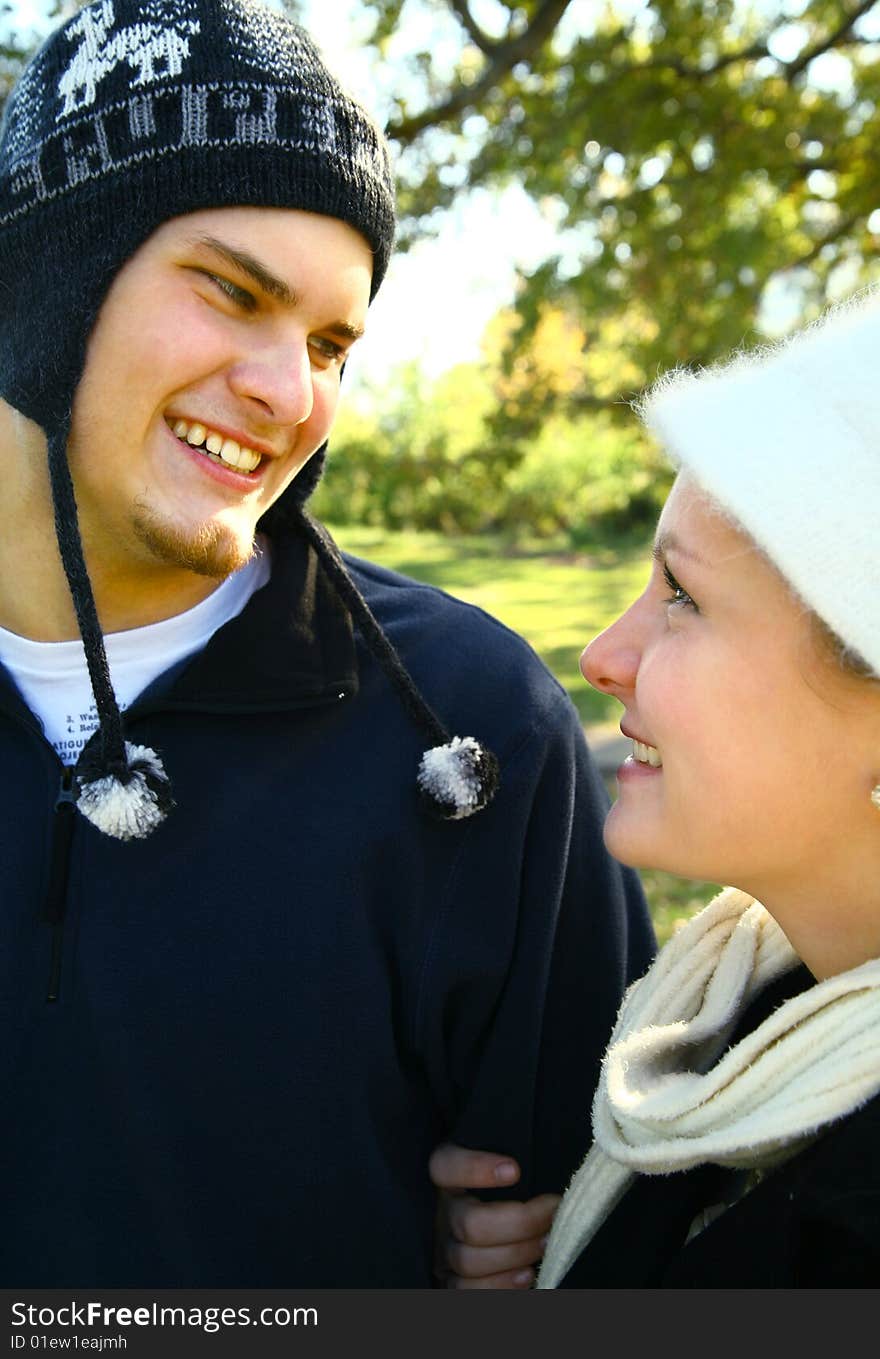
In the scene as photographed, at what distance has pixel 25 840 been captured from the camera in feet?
6.49

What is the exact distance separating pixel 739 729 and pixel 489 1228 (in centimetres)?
100

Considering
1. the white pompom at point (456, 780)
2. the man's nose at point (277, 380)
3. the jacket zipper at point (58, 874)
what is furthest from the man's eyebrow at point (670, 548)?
the jacket zipper at point (58, 874)

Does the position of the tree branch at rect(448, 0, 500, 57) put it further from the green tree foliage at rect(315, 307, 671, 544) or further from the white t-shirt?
the white t-shirt

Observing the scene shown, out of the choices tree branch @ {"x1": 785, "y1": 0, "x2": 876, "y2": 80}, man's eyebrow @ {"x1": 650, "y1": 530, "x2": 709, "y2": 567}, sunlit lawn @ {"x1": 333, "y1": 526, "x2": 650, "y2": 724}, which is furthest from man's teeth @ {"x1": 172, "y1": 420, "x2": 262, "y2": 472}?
tree branch @ {"x1": 785, "y1": 0, "x2": 876, "y2": 80}

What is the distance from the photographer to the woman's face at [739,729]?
1569 mm

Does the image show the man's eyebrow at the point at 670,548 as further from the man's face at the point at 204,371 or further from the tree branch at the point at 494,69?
the tree branch at the point at 494,69

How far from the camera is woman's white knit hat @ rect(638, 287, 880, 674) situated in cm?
144

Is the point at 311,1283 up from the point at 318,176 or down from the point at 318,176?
down

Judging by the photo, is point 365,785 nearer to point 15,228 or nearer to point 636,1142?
point 636,1142

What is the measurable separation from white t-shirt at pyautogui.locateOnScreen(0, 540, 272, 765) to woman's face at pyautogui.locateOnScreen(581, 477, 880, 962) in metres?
0.90

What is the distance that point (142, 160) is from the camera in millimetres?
2082

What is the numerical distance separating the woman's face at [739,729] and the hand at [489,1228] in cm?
65

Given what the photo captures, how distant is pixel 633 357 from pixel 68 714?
5.90 metres

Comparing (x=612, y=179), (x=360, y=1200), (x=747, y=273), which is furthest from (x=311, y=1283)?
(x=612, y=179)
